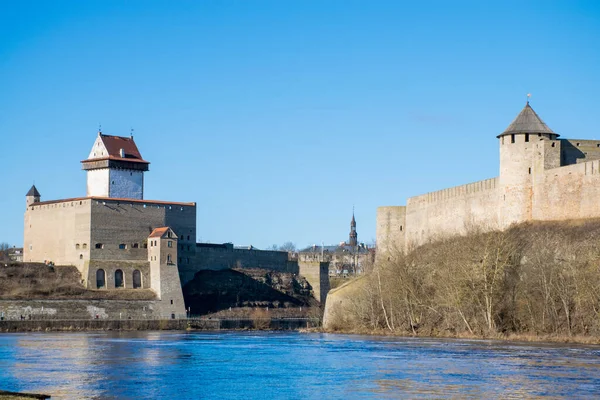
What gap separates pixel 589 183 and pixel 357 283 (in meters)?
17.2

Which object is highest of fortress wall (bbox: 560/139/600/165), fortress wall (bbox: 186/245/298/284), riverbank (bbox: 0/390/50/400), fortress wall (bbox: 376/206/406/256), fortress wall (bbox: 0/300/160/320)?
fortress wall (bbox: 560/139/600/165)

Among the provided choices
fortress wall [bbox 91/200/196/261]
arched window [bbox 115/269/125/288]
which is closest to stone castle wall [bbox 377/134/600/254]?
arched window [bbox 115/269/125/288]

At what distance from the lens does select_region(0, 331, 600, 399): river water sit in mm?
26641

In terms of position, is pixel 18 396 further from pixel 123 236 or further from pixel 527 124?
pixel 123 236

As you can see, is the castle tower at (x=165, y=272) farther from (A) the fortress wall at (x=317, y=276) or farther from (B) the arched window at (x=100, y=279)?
(A) the fortress wall at (x=317, y=276)

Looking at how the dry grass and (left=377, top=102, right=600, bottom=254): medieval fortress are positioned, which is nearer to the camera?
(left=377, top=102, right=600, bottom=254): medieval fortress

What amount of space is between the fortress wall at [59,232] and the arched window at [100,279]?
4.13 feet

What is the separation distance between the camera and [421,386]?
27203 mm

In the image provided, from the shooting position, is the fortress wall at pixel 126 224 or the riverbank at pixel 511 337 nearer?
the riverbank at pixel 511 337

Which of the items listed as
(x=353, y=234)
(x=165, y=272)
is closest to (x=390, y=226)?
(x=165, y=272)

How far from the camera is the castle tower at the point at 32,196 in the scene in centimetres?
7756

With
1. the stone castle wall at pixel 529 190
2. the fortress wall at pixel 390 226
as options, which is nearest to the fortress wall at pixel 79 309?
the fortress wall at pixel 390 226

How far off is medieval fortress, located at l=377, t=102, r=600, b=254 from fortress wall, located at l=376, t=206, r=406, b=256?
19.9ft

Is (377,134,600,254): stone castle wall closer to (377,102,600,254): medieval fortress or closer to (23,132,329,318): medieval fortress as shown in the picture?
(377,102,600,254): medieval fortress
